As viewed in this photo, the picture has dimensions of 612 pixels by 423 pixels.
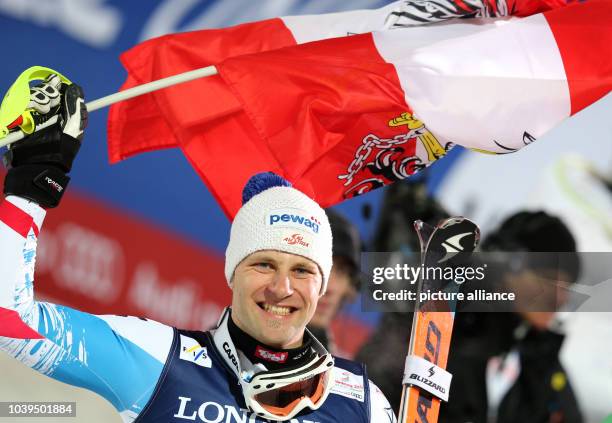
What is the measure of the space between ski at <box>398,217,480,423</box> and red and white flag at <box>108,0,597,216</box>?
0.44 m

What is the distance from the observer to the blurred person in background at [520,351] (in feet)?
18.7

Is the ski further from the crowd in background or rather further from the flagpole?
the crowd in background

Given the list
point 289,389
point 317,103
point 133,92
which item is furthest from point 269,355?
point 317,103

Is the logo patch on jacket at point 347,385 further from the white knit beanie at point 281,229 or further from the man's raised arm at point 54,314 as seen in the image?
the man's raised arm at point 54,314

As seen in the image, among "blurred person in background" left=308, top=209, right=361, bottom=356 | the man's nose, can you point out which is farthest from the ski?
"blurred person in background" left=308, top=209, right=361, bottom=356

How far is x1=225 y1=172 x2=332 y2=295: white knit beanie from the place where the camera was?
11.1 ft

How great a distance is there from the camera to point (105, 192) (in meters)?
7.00

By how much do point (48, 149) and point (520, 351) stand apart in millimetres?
3554

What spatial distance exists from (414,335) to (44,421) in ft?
5.56

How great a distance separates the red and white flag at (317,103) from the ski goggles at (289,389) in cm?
109

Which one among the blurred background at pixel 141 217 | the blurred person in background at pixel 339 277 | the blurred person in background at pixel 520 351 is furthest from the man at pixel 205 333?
the blurred background at pixel 141 217

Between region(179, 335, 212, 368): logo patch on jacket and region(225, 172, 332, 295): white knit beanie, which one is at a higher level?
region(225, 172, 332, 295): white knit beanie

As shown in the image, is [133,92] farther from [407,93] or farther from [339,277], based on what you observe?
[339,277]

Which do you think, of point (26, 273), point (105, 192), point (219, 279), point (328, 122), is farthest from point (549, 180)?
point (26, 273)
